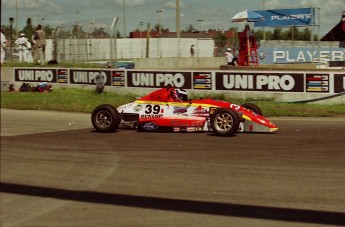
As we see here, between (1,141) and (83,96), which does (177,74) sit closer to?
(83,96)

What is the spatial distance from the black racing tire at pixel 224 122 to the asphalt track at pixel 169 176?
156 mm

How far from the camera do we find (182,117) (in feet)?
31.7

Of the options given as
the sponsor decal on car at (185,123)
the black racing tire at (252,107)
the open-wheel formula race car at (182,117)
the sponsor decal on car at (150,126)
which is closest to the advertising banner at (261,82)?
the black racing tire at (252,107)

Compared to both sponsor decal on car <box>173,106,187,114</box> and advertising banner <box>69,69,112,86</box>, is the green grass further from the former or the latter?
sponsor decal on car <box>173,106,187,114</box>

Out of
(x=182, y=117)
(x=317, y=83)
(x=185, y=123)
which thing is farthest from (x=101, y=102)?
(x=317, y=83)

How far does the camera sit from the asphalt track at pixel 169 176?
19.0 feet

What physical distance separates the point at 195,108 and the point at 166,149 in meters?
0.90

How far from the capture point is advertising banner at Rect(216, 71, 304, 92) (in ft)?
19.1

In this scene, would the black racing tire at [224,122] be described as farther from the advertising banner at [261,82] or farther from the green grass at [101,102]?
the advertising banner at [261,82]

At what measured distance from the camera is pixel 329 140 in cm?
722

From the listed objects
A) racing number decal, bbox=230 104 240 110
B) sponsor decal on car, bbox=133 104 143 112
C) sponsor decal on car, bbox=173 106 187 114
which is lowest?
sponsor decal on car, bbox=173 106 187 114

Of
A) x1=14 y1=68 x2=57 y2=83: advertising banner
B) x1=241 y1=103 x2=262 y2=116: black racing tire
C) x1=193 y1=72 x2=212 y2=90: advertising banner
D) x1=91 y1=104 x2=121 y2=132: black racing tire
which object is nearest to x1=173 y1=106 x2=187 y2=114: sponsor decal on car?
x1=91 y1=104 x2=121 y2=132: black racing tire

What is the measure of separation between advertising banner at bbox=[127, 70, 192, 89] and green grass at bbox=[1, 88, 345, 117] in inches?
14.8

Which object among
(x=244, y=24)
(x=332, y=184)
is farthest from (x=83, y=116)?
(x=244, y=24)
